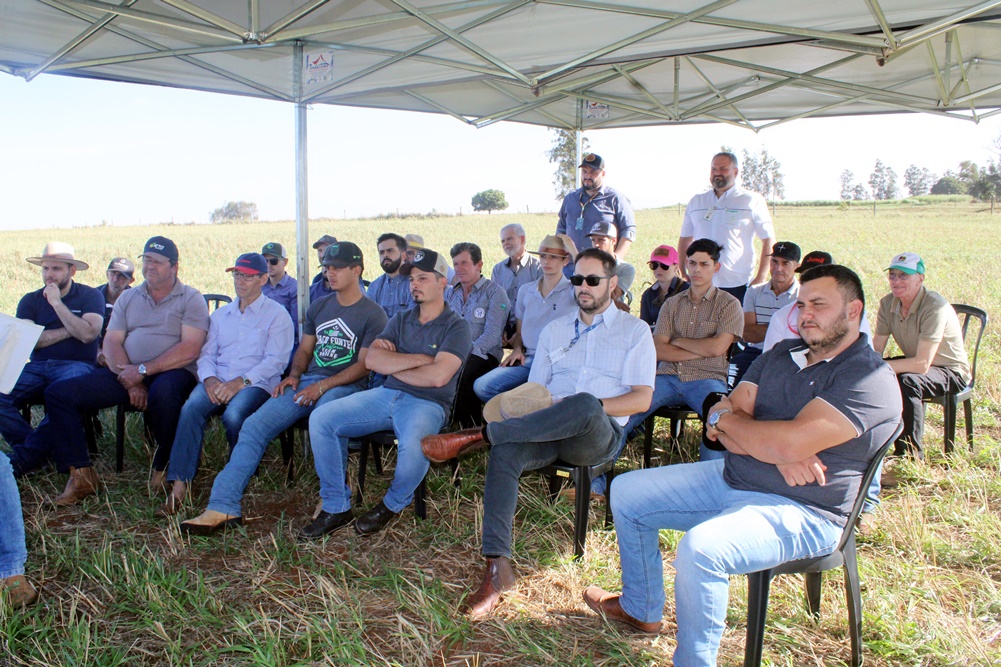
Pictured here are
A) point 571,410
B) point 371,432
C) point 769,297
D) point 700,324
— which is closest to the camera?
point 571,410

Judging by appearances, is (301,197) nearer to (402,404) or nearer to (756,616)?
(402,404)

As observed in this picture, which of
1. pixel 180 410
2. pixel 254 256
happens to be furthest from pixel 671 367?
pixel 180 410

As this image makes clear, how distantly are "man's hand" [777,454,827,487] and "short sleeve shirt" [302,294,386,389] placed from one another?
9.15ft

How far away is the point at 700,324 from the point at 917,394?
1.38m

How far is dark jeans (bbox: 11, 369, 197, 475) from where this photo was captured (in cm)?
427

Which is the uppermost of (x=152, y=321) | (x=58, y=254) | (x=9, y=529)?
(x=58, y=254)

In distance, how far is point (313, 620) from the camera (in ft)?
9.29

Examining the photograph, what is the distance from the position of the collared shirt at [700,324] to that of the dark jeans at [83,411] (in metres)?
3.14

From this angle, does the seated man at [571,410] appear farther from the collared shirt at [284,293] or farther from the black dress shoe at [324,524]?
the collared shirt at [284,293]

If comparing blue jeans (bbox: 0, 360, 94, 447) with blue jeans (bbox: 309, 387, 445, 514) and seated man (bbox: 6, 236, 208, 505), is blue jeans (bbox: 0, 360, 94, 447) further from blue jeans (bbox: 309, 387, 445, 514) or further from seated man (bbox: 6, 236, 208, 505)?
blue jeans (bbox: 309, 387, 445, 514)

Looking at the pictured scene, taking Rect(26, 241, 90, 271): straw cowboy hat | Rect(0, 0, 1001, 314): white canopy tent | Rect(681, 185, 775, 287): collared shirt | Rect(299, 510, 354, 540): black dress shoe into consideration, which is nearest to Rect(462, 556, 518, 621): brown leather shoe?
Rect(299, 510, 354, 540): black dress shoe

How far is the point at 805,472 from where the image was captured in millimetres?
2426

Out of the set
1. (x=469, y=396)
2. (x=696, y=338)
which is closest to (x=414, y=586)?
(x=469, y=396)

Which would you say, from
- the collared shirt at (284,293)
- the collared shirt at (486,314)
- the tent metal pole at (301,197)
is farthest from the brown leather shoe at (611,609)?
the collared shirt at (284,293)
